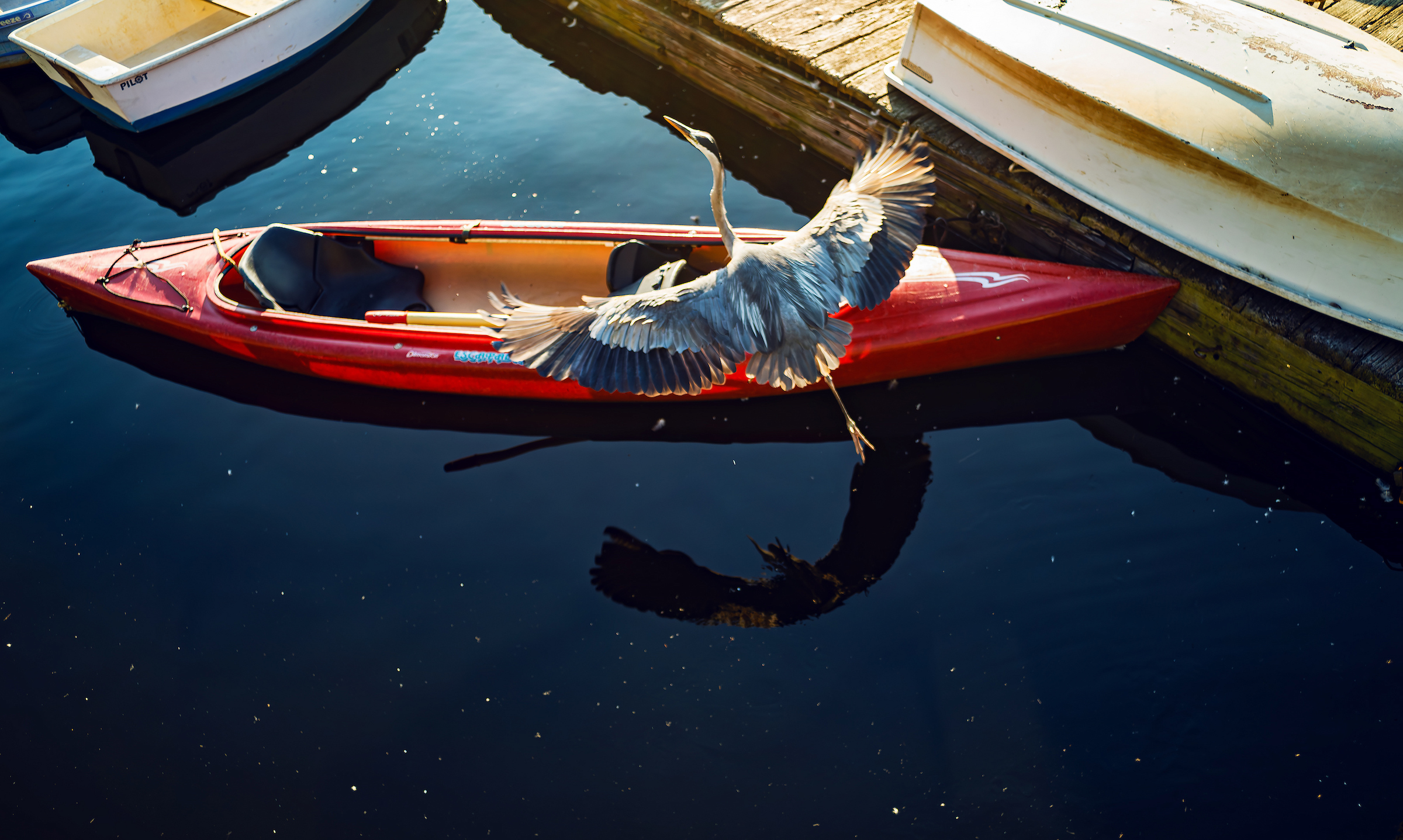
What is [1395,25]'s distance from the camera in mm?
5621

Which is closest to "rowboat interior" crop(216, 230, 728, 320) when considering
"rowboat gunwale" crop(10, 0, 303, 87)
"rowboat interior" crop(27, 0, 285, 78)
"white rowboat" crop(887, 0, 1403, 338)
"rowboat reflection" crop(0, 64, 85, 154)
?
"white rowboat" crop(887, 0, 1403, 338)

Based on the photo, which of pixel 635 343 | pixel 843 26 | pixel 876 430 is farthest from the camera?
pixel 843 26

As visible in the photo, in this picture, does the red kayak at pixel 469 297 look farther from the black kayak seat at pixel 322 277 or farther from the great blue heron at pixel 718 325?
the great blue heron at pixel 718 325

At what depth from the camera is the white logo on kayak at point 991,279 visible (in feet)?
16.4

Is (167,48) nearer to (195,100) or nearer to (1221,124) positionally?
(195,100)

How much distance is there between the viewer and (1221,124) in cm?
430

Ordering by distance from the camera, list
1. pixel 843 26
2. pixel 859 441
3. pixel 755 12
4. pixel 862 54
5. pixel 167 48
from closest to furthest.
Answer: pixel 859 441, pixel 862 54, pixel 843 26, pixel 755 12, pixel 167 48

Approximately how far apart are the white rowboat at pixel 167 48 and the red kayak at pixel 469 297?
8.65ft

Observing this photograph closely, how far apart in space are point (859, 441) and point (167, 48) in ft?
28.8

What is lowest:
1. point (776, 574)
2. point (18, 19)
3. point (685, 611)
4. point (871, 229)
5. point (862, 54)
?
point (685, 611)

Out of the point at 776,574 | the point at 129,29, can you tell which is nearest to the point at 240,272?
the point at 776,574

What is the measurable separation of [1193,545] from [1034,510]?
85 centimetres

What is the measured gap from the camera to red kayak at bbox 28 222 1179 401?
4.97 metres

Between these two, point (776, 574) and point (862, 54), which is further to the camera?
point (862, 54)
